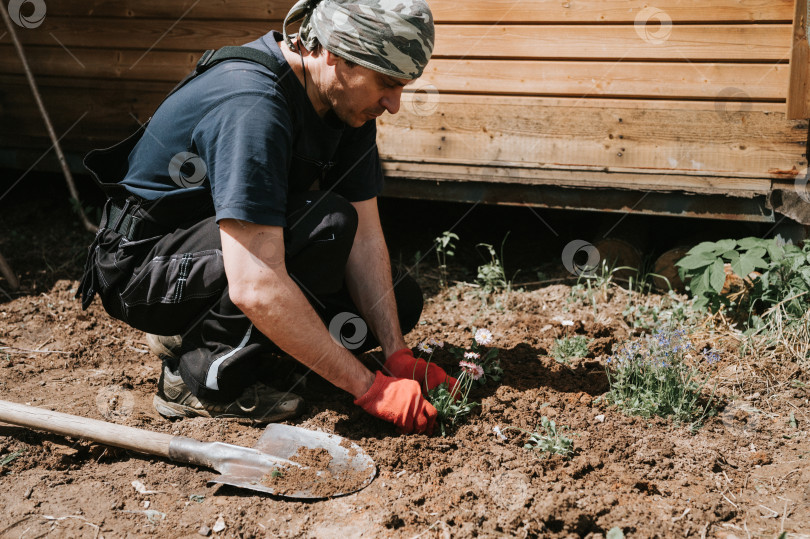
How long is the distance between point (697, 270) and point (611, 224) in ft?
2.91

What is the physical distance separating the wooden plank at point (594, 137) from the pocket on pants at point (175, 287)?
200 cm

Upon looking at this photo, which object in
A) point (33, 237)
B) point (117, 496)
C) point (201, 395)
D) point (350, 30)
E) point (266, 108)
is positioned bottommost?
point (33, 237)

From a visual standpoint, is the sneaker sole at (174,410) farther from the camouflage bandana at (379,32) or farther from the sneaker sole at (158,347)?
the camouflage bandana at (379,32)

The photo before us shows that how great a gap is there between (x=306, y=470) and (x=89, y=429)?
77 cm

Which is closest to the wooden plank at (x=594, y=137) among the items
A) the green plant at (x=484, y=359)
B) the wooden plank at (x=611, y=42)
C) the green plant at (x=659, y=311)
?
the wooden plank at (x=611, y=42)

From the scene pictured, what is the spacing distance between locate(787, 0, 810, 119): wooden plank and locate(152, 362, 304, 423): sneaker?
8.70ft

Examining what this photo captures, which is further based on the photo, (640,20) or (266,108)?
(640,20)

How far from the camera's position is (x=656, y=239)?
456 centimetres

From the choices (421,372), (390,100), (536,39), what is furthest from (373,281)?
(536,39)

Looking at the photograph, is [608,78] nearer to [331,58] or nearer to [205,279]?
[331,58]

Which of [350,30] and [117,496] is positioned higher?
[350,30]

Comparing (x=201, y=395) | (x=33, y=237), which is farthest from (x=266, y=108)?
(x=33, y=237)

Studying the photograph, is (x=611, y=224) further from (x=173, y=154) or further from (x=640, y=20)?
(x=173, y=154)

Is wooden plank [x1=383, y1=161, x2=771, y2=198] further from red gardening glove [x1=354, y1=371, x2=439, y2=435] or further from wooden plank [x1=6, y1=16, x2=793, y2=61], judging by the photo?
red gardening glove [x1=354, y1=371, x2=439, y2=435]
